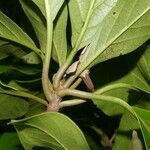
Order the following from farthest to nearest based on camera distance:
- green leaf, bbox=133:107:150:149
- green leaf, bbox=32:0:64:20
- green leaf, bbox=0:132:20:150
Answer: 1. green leaf, bbox=0:132:20:150
2. green leaf, bbox=32:0:64:20
3. green leaf, bbox=133:107:150:149

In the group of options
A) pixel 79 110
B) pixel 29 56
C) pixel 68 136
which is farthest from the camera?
pixel 79 110

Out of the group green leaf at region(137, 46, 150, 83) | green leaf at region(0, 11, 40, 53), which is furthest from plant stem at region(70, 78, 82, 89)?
green leaf at region(137, 46, 150, 83)

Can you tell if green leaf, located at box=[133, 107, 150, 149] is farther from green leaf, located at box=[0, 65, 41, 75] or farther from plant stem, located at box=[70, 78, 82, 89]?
green leaf, located at box=[0, 65, 41, 75]

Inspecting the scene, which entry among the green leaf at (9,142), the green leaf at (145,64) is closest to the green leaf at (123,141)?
the green leaf at (145,64)

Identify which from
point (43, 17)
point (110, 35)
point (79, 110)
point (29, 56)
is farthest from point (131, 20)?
point (79, 110)

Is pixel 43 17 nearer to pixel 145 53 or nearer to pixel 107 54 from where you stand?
pixel 107 54

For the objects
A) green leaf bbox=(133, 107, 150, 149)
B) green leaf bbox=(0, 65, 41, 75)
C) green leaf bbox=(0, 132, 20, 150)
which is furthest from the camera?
green leaf bbox=(0, 132, 20, 150)

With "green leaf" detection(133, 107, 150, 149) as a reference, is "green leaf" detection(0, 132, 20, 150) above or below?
below
